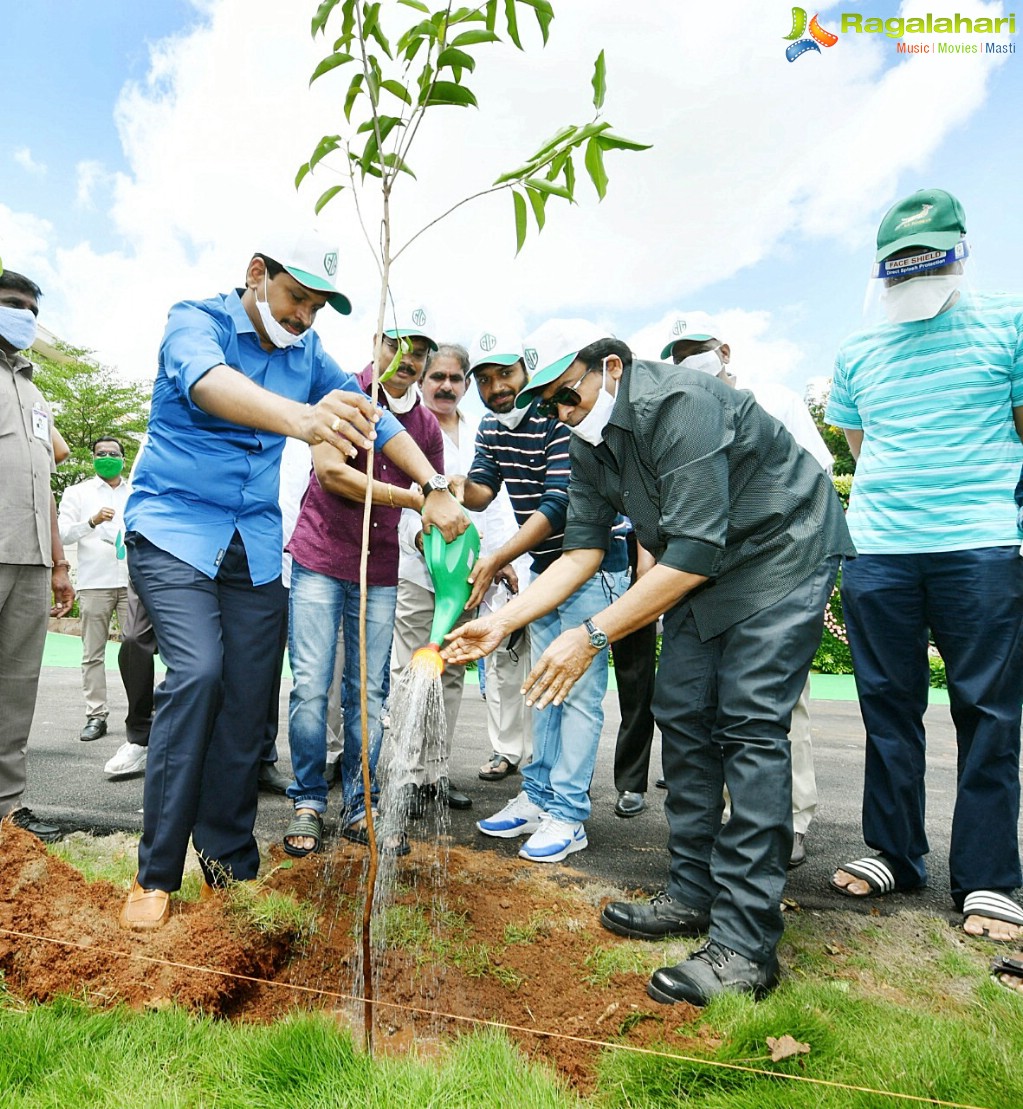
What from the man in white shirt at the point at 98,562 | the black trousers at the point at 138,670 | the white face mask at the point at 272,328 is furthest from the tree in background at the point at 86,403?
the white face mask at the point at 272,328

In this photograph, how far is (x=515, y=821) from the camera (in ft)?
11.9

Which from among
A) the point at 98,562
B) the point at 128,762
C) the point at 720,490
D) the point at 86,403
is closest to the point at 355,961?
the point at 720,490

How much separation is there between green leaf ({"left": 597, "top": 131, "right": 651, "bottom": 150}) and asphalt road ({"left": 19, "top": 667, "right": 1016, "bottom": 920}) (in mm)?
2556

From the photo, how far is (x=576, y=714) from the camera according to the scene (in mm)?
3408

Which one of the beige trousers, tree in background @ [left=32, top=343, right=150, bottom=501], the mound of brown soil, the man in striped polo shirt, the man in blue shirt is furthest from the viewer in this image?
tree in background @ [left=32, top=343, right=150, bottom=501]

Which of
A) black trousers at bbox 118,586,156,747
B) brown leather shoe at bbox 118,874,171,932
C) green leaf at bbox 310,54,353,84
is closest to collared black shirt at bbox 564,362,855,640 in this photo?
green leaf at bbox 310,54,353,84

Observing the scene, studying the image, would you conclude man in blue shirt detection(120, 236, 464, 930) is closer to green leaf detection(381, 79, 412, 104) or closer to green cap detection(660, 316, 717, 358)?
green leaf detection(381, 79, 412, 104)

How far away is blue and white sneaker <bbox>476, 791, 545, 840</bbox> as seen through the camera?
3.57 meters

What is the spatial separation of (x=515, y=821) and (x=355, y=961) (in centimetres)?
132

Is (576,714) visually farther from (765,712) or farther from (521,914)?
(765,712)

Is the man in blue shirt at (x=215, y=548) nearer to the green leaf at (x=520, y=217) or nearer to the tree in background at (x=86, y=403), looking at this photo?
the green leaf at (x=520, y=217)

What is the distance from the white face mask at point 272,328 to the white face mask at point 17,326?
1.34 metres

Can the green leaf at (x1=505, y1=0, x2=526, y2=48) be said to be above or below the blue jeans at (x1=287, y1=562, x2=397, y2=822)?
above

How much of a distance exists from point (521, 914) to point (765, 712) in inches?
43.8
